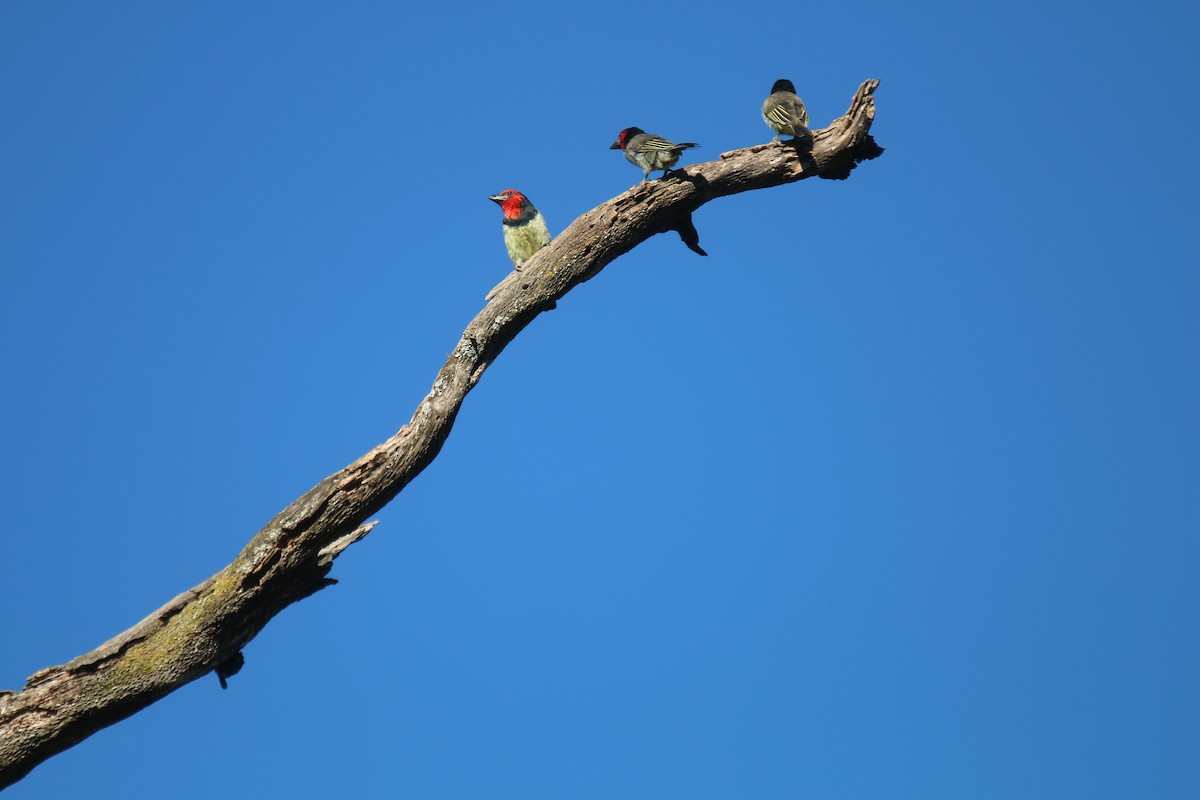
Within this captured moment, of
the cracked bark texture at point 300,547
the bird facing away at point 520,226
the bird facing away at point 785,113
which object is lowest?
the cracked bark texture at point 300,547

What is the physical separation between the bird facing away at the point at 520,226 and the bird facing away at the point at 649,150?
1143 millimetres

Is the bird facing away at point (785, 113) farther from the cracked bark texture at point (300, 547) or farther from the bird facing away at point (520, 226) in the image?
the bird facing away at point (520, 226)

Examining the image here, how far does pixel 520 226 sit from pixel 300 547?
15.4 feet

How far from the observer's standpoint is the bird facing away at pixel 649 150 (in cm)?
845

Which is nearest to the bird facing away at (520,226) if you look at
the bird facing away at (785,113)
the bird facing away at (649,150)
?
the bird facing away at (649,150)

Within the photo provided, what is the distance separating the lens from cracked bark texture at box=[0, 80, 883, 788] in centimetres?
565

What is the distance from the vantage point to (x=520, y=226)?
32.4 ft

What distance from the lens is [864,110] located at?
7.55 meters

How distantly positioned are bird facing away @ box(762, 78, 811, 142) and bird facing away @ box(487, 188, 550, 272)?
2346mm

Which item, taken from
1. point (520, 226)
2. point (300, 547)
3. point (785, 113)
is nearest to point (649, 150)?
point (785, 113)

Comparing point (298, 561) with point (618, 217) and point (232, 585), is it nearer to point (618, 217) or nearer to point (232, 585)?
point (232, 585)

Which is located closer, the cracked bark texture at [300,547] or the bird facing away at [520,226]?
the cracked bark texture at [300,547]

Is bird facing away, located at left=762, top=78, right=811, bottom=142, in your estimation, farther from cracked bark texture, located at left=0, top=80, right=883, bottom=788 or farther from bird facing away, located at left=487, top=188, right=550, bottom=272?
bird facing away, located at left=487, top=188, right=550, bottom=272

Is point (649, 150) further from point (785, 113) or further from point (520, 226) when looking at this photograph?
point (520, 226)
